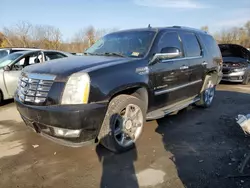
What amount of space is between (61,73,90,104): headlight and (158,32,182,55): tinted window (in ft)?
5.77

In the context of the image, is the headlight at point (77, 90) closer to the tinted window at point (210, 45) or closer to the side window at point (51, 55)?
the tinted window at point (210, 45)

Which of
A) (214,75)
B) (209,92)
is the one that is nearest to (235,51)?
(214,75)

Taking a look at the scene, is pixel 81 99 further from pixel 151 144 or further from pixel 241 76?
pixel 241 76

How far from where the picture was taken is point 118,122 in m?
3.46

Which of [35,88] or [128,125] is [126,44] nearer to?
[128,125]

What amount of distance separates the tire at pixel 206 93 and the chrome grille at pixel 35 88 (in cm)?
405

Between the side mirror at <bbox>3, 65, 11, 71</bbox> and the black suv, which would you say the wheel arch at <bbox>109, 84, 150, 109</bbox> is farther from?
the side mirror at <bbox>3, 65, 11, 71</bbox>

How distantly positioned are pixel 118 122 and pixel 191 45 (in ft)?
9.23

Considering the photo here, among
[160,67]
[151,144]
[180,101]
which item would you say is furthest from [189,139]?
[160,67]

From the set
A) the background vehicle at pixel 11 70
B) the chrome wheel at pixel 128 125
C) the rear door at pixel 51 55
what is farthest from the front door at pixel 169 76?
the rear door at pixel 51 55

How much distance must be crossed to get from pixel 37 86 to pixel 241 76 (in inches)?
355

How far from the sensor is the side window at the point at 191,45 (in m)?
4.94

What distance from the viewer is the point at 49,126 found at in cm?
298

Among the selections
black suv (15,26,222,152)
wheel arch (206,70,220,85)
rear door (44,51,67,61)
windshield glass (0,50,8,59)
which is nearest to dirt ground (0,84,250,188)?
black suv (15,26,222,152)
